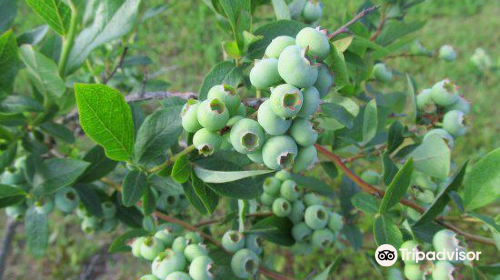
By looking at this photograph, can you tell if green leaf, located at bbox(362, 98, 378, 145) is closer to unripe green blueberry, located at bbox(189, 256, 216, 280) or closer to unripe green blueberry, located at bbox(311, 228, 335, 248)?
unripe green blueberry, located at bbox(311, 228, 335, 248)

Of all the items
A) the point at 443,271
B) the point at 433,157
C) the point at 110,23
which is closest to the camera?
the point at 443,271

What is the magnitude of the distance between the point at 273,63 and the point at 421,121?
0.70 m

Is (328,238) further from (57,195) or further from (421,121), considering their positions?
(57,195)

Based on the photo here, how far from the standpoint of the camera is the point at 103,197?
1273mm

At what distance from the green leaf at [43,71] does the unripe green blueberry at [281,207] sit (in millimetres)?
Answer: 669

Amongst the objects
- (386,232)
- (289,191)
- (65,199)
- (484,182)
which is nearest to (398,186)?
(386,232)

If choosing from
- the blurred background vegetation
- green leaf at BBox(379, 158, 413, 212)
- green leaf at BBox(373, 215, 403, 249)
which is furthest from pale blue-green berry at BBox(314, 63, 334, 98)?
the blurred background vegetation

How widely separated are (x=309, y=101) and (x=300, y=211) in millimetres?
698

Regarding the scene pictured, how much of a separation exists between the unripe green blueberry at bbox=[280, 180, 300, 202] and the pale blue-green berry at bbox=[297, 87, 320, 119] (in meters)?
0.63

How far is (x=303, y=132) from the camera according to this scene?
2.17ft

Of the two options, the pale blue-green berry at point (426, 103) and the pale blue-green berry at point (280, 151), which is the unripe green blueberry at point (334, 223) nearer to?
the pale blue-green berry at point (426, 103)

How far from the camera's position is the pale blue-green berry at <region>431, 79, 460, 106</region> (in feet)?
3.67

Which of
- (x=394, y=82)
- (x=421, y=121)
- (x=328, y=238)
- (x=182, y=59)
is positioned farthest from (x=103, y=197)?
(x=394, y=82)

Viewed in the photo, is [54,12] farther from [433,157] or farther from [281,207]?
[433,157]
